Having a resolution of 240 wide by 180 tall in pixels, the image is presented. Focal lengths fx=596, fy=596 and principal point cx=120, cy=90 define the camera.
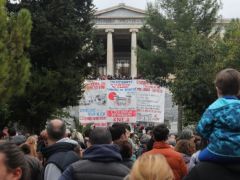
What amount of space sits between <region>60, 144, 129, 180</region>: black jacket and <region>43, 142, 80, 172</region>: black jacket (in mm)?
824

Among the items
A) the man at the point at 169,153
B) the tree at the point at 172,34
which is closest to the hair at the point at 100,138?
the man at the point at 169,153

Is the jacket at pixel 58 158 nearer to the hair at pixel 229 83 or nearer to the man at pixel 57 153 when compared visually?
the man at pixel 57 153

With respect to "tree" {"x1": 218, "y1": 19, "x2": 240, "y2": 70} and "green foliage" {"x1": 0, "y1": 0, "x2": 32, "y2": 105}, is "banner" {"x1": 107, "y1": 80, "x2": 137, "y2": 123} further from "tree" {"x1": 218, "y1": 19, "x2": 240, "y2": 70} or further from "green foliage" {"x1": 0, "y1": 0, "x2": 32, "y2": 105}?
"green foliage" {"x1": 0, "y1": 0, "x2": 32, "y2": 105}

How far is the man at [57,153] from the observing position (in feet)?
18.7

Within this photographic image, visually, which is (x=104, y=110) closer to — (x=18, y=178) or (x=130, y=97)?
(x=130, y=97)

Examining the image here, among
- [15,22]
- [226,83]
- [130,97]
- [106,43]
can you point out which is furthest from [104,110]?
[106,43]

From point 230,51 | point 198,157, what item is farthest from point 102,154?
point 230,51

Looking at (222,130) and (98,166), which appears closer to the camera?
(222,130)

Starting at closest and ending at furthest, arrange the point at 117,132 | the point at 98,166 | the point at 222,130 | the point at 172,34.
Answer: the point at 222,130 → the point at 98,166 → the point at 117,132 → the point at 172,34

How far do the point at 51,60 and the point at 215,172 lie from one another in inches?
942

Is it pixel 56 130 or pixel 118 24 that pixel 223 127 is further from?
pixel 118 24

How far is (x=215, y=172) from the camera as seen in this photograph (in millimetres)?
3578

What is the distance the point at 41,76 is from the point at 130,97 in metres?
8.56

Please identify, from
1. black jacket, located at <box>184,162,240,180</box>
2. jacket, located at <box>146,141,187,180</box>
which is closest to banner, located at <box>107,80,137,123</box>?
jacket, located at <box>146,141,187,180</box>
